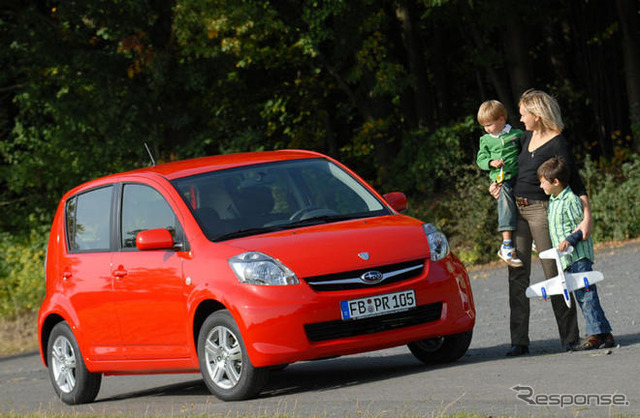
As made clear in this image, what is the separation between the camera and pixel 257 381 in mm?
8219

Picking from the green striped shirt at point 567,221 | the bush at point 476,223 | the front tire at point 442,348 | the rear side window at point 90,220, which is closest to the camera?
the green striped shirt at point 567,221

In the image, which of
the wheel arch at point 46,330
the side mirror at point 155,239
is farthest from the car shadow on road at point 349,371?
the side mirror at point 155,239

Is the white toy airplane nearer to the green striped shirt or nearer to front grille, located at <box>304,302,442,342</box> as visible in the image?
the green striped shirt

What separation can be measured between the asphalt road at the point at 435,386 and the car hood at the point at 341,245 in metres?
0.89

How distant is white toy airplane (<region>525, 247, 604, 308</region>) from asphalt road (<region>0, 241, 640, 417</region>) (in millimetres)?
483

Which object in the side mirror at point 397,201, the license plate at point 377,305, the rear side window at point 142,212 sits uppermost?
the rear side window at point 142,212

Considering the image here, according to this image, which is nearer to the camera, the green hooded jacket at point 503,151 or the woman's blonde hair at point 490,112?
the woman's blonde hair at point 490,112

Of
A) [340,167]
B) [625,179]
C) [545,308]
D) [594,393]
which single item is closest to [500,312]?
[545,308]

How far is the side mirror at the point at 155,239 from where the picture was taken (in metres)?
8.72

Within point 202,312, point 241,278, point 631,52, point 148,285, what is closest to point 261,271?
point 241,278

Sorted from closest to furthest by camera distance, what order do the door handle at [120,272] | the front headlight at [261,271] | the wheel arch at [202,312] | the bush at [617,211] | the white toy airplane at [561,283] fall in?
the front headlight at [261,271], the wheel arch at [202,312], the white toy airplane at [561,283], the door handle at [120,272], the bush at [617,211]

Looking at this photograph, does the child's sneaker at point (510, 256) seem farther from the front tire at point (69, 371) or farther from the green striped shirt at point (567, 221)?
the front tire at point (69, 371)

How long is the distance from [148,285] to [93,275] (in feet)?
2.98

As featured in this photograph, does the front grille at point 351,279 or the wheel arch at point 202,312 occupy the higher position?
the front grille at point 351,279
